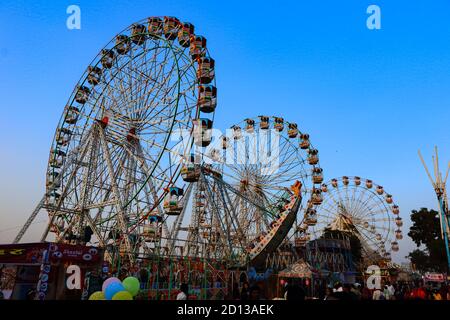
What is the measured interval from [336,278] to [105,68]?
23815mm

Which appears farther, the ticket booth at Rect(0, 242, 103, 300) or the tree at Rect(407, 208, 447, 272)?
the tree at Rect(407, 208, 447, 272)

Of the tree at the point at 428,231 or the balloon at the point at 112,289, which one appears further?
the tree at the point at 428,231

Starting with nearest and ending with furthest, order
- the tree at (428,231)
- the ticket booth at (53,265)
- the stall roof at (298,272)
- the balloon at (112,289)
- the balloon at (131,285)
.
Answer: the balloon at (112,289) → the balloon at (131,285) → the ticket booth at (53,265) → the stall roof at (298,272) → the tree at (428,231)

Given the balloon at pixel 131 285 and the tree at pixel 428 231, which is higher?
the tree at pixel 428 231

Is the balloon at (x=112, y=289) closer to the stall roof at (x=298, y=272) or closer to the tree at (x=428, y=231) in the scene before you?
the stall roof at (x=298, y=272)

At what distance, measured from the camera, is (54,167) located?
95.5 ft

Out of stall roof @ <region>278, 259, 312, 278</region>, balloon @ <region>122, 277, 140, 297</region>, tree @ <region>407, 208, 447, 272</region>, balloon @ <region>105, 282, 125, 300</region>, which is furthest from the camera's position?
tree @ <region>407, 208, 447, 272</region>

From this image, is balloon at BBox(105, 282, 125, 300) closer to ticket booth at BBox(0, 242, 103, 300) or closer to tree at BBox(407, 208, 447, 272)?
ticket booth at BBox(0, 242, 103, 300)

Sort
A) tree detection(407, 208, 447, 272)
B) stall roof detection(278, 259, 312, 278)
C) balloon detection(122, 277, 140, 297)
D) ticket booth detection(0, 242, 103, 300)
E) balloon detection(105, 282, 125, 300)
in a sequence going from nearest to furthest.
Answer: balloon detection(105, 282, 125, 300) → balloon detection(122, 277, 140, 297) → ticket booth detection(0, 242, 103, 300) → stall roof detection(278, 259, 312, 278) → tree detection(407, 208, 447, 272)

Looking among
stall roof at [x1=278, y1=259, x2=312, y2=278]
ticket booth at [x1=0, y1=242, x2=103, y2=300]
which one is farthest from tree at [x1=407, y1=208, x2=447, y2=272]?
ticket booth at [x1=0, y1=242, x2=103, y2=300]

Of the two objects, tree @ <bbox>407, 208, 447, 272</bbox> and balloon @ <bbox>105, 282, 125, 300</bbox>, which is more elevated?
tree @ <bbox>407, 208, 447, 272</bbox>

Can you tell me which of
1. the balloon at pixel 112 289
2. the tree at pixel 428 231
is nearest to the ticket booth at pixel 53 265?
the balloon at pixel 112 289

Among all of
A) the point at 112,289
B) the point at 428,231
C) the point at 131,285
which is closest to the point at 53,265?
the point at 131,285

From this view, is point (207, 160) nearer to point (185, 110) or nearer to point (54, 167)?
point (185, 110)
